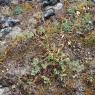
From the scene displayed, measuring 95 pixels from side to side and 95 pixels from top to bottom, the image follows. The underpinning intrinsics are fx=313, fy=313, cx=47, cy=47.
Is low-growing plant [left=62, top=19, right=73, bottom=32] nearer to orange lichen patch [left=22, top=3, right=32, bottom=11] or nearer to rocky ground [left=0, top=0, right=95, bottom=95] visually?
rocky ground [left=0, top=0, right=95, bottom=95]

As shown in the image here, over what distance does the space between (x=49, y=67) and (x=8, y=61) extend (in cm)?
109

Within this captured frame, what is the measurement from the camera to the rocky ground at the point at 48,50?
7.26 m

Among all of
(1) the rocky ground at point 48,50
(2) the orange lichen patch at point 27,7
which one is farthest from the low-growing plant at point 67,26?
(2) the orange lichen patch at point 27,7

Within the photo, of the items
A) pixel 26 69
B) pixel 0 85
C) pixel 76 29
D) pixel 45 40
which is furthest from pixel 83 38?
pixel 0 85

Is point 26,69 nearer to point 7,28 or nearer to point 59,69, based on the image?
point 59,69

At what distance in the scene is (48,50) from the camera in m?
7.77

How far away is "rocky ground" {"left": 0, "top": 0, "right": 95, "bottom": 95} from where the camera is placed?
286 inches

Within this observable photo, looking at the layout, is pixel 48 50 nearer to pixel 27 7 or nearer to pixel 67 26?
pixel 67 26

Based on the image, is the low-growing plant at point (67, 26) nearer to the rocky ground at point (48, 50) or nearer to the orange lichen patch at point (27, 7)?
the rocky ground at point (48, 50)

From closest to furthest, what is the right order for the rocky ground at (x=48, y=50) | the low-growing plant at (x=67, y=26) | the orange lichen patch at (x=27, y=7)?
the rocky ground at (x=48, y=50), the low-growing plant at (x=67, y=26), the orange lichen patch at (x=27, y=7)

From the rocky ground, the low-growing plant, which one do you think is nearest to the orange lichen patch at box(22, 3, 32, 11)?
the rocky ground

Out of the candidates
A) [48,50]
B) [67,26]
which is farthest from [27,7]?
[48,50]

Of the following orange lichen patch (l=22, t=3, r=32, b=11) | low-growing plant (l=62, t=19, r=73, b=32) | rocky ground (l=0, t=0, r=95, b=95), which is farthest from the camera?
orange lichen patch (l=22, t=3, r=32, b=11)

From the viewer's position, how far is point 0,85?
7.34m
